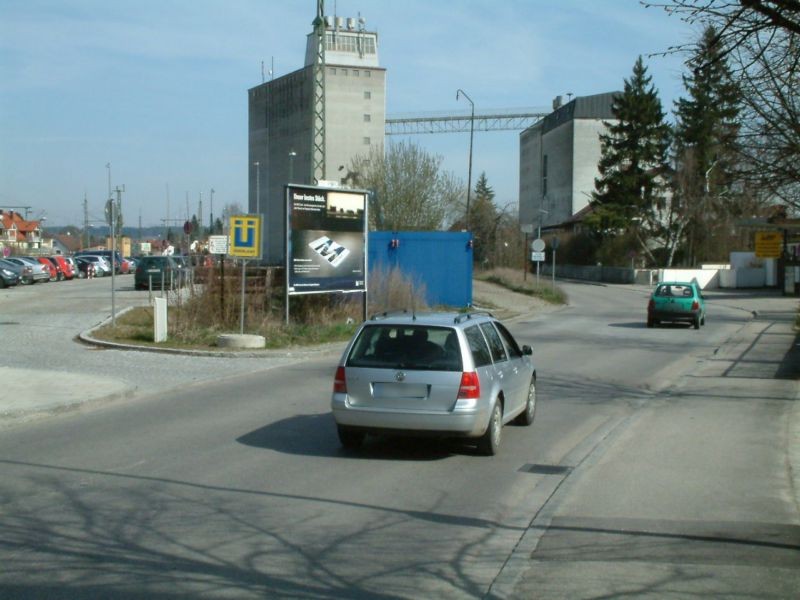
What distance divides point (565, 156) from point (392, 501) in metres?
95.5

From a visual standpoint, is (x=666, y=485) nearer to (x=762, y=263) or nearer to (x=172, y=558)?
(x=172, y=558)

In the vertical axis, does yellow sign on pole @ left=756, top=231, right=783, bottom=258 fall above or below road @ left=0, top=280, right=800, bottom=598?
above

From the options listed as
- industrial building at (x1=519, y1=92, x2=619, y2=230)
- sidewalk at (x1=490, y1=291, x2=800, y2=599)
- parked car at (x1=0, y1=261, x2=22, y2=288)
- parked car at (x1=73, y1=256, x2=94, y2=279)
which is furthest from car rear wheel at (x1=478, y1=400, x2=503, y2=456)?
industrial building at (x1=519, y1=92, x2=619, y2=230)

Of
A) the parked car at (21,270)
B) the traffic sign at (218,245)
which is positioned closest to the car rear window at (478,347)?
the traffic sign at (218,245)

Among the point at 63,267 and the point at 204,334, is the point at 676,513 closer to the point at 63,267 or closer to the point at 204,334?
the point at 204,334

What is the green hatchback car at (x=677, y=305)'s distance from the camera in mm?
31172

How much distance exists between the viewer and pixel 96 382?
15258 mm

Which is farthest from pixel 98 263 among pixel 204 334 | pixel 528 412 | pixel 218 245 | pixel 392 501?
pixel 392 501

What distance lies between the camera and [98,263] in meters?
66.5

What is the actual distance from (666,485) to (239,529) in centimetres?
407

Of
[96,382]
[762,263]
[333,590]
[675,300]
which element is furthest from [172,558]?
[762,263]

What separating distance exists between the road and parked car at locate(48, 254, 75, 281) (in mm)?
45763

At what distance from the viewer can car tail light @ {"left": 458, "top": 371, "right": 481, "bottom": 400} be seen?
956 cm

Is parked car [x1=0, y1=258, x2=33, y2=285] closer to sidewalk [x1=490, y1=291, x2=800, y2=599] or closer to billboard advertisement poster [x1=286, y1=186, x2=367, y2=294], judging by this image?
billboard advertisement poster [x1=286, y1=186, x2=367, y2=294]
